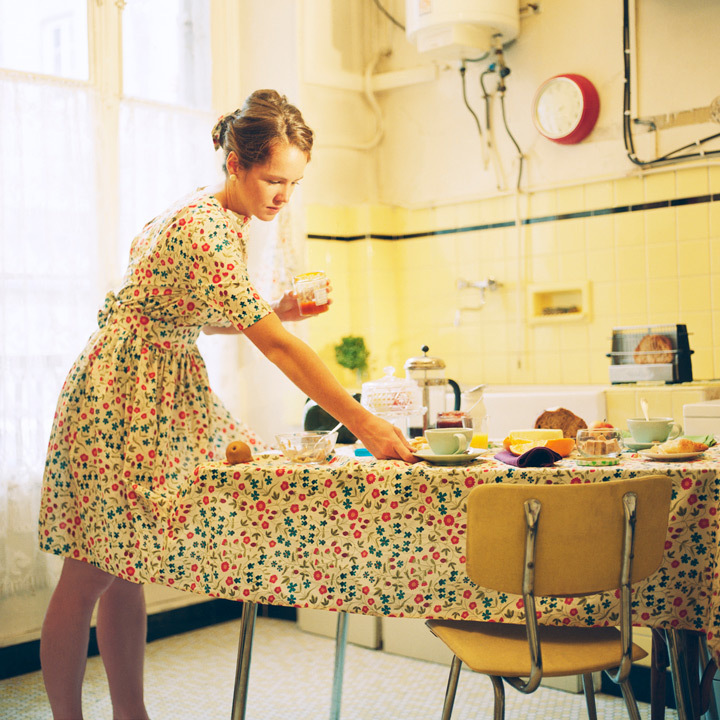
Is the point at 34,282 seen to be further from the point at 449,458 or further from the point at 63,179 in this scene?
the point at 449,458

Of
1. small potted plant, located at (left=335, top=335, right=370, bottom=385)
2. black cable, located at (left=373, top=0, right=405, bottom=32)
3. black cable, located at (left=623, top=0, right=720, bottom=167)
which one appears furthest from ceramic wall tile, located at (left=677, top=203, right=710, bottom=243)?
black cable, located at (left=373, top=0, right=405, bottom=32)

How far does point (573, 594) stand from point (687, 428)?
138cm

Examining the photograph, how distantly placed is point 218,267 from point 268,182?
0.90 feet

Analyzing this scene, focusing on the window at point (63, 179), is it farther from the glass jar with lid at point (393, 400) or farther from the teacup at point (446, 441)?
the teacup at point (446, 441)

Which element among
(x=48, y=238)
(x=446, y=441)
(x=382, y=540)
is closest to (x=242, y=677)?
(x=382, y=540)

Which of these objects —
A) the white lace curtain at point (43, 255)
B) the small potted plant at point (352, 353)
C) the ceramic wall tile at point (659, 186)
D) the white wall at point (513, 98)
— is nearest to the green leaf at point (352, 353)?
the small potted plant at point (352, 353)

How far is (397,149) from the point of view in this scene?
433 centimetres

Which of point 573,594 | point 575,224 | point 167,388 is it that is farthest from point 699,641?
point 575,224

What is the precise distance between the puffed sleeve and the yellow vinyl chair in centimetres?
63

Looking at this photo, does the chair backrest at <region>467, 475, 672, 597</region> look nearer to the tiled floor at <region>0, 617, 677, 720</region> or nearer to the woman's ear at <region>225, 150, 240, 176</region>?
the woman's ear at <region>225, 150, 240, 176</region>

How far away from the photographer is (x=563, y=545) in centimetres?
148

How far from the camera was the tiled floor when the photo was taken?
105 inches

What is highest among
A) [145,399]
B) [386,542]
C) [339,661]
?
[145,399]

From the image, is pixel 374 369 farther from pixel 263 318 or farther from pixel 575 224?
pixel 263 318
